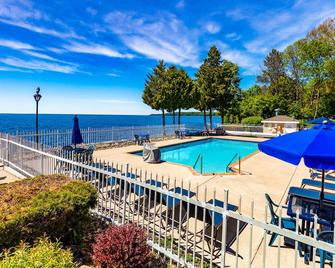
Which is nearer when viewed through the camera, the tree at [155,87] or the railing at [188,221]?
the railing at [188,221]

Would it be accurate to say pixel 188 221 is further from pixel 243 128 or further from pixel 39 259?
pixel 243 128

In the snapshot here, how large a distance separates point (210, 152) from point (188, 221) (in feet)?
44.5

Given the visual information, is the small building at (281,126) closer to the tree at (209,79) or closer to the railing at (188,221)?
the tree at (209,79)

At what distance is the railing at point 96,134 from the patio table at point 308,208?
10597mm

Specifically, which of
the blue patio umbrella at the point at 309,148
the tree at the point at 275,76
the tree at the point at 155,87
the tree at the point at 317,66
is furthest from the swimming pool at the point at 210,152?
the tree at the point at 275,76

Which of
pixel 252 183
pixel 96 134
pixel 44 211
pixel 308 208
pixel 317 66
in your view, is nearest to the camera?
pixel 44 211

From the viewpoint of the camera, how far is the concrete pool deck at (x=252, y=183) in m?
3.62

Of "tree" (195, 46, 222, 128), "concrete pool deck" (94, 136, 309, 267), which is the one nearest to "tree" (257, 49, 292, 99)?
"tree" (195, 46, 222, 128)

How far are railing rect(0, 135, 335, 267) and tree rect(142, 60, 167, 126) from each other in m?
15.2

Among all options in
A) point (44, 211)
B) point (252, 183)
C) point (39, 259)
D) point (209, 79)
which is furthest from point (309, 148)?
point (209, 79)

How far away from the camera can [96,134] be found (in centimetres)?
1495

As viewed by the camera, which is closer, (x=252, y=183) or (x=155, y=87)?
(x=252, y=183)

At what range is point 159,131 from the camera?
19.8 metres

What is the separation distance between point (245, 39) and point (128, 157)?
20772 mm
